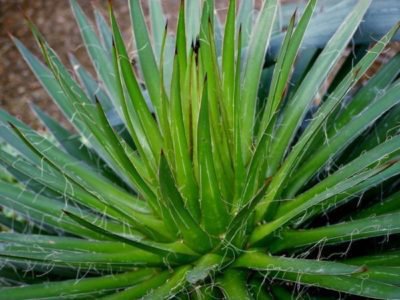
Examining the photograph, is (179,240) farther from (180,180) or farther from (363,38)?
(363,38)

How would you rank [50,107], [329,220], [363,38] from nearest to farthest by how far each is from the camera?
[329,220] < [363,38] < [50,107]

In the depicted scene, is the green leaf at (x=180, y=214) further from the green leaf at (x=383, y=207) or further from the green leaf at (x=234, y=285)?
the green leaf at (x=383, y=207)

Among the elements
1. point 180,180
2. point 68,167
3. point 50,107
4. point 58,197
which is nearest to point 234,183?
point 180,180

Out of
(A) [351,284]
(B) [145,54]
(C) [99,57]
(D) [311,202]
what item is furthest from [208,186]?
(C) [99,57]

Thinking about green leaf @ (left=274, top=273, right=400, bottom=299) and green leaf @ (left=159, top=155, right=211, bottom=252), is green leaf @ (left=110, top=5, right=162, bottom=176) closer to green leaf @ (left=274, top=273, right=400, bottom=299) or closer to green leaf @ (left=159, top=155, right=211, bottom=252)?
green leaf @ (left=159, top=155, right=211, bottom=252)

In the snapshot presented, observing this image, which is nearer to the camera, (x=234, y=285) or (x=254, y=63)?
(x=234, y=285)

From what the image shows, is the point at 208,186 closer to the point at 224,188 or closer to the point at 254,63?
the point at 224,188

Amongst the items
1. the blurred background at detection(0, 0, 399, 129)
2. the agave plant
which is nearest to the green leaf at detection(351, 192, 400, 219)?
the agave plant
